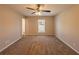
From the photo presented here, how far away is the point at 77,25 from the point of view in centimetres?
387

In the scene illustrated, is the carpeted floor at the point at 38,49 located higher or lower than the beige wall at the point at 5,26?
lower

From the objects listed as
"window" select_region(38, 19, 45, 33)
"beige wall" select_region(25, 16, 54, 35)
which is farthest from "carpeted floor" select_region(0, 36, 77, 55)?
"window" select_region(38, 19, 45, 33)

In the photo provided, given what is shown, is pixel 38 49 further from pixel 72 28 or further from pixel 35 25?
pixel 35 25

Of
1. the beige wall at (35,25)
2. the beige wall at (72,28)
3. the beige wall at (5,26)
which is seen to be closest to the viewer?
the beige wall at (72,28)

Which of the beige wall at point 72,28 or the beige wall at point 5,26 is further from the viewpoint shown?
the beige wall at point 5,26

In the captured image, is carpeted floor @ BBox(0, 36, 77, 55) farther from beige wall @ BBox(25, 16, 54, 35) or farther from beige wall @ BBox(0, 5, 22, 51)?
beige wall @ BBox(25, 16, 54, 35)

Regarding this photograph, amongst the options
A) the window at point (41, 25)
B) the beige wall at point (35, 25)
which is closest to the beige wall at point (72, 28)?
the beige wall at point (35, 25)

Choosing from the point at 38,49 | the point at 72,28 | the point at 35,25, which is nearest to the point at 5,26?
the point at 38,49

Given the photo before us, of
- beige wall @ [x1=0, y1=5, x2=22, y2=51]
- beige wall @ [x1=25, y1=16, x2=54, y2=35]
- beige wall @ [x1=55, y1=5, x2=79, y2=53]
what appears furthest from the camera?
beige wall @ [x1=25, y1=16, x2=54, y2=35]

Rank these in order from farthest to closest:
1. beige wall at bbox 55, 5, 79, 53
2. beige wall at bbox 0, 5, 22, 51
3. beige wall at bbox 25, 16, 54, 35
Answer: beige wall at bbox 25, 16, 54, 35 → beige wall at bbox 0, 5, 22, 51 → beige wall at bbox 55, 5, 79, 53

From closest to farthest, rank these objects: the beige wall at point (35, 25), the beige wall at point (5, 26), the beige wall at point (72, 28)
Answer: the beige wall at point (72, 28), the beige wall at point (5, 26), the beige wall at point (35, 25)

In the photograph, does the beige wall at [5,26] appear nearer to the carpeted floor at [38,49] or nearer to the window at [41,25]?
the carpeted floor at [38,49]

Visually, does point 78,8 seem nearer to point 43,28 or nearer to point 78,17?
point 78,17
